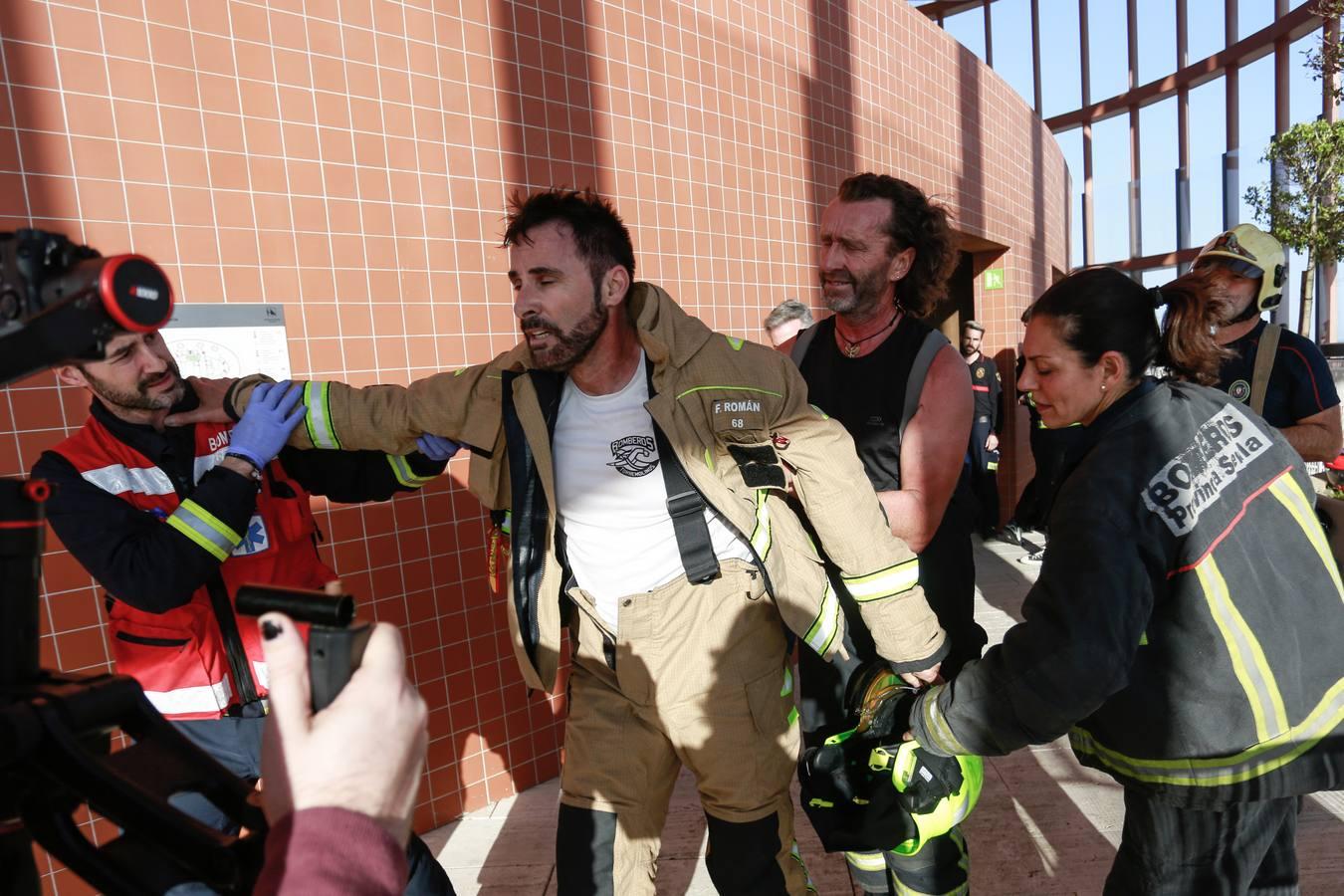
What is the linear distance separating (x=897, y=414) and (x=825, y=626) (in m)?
0.67

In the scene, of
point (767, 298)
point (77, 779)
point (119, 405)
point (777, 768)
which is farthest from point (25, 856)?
point (767, 298)

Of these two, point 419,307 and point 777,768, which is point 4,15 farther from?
point 777,768

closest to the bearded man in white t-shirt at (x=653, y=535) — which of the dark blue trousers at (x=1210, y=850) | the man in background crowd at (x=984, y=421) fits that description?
the dark blue trousers at (x=1210, y=850)

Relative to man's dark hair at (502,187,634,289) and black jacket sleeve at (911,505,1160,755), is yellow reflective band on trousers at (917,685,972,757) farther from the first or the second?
man's dark hair at (502,187,634,289)

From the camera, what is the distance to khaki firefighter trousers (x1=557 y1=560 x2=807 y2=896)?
1985 mm

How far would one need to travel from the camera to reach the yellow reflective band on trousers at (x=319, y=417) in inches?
74.3

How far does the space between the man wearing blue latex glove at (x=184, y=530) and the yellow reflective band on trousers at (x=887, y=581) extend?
1.14 meters

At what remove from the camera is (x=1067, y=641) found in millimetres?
1419

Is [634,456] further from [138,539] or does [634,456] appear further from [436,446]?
[138,539]

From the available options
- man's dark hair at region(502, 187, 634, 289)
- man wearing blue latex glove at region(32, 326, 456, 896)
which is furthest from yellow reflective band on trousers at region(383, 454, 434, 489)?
man's dark hair at region(502, 187, 634, 289)

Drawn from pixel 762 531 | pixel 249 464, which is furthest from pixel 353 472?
pixel 762 531

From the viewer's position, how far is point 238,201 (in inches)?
106

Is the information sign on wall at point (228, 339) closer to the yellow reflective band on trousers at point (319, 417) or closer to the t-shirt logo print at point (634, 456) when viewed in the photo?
the yellow reflective band on trousers at point (319, 417)

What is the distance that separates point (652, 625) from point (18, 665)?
1352 millimetres
